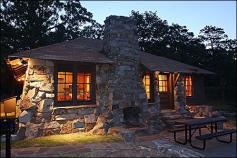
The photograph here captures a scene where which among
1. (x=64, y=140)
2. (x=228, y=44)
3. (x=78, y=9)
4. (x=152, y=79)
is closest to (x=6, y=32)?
(x=78, y=9)

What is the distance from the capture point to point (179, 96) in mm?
14375

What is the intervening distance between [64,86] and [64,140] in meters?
2.49

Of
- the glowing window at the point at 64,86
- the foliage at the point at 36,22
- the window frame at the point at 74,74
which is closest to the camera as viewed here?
the window frame at the point at 74,74

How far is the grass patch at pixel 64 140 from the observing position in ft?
27.1

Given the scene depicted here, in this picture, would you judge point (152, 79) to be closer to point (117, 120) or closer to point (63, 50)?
point (117, 120)

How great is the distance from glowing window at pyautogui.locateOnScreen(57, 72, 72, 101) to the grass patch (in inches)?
61.7

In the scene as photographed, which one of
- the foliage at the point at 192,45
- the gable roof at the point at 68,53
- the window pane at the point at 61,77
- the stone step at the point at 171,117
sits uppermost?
the foliage at the point at 192,45

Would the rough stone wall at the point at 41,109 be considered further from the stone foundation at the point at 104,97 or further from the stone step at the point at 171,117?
the stone step at the point at 171,117

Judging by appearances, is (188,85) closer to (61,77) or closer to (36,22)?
(61,77)

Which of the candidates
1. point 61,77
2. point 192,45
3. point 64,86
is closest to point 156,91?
point 64,86

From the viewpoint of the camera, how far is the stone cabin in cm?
960

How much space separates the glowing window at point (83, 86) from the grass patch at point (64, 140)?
5.53ft

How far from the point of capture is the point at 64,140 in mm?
Answer: 8898

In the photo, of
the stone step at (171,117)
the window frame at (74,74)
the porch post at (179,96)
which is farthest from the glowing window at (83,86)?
the porch post at (179,96)
